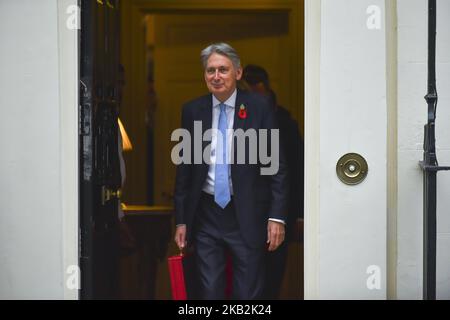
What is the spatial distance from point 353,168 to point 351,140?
0.53 ft

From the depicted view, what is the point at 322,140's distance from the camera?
16.3ft

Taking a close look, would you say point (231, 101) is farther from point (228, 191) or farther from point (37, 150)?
point (37, 150)

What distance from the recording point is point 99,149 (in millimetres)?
5508

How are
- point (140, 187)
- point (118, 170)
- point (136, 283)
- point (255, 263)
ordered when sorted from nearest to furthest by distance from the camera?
point (255, 263)
point (118, 170)
point (136, 283)
point (140, 187)

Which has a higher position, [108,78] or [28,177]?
[108,78]

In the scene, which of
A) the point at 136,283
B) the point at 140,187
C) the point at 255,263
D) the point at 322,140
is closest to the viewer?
the point at 322,140

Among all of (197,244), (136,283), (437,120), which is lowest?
(136,283)

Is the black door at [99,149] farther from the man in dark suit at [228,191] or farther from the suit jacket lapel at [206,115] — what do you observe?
the suit jacket lapel at [206,115]

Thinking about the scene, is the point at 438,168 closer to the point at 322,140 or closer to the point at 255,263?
the point at 322,140

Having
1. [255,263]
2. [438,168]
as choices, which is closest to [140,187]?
[255,263]

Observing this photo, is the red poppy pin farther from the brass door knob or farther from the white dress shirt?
the brass door knob

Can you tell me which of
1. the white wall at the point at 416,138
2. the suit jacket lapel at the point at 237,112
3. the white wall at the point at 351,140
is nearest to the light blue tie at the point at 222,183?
the suit jacket lapel at the point at 237,112

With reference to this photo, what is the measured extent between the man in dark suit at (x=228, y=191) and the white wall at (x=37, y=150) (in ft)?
2.69

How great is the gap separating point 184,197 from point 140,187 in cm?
367
